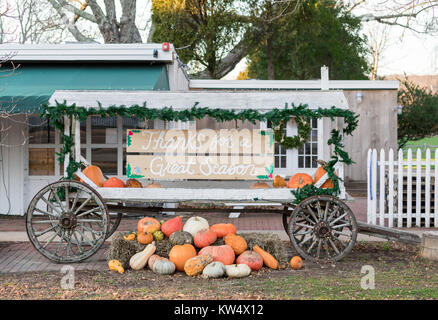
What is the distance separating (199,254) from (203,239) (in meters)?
0.21

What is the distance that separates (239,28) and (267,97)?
15.3 meters

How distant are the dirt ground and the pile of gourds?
0.32 feet

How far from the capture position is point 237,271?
622cm

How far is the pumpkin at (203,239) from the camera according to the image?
6633 mm

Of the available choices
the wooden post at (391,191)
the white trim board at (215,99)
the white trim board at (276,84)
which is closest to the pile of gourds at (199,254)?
the white trim board at (215,99)

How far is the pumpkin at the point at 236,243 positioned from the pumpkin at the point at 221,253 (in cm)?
11

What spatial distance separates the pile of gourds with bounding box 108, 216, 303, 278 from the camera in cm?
629

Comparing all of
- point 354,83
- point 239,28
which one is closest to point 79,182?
point 354,83

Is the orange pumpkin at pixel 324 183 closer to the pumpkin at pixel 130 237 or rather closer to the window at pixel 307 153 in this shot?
the pumpkin at pixel 130 237

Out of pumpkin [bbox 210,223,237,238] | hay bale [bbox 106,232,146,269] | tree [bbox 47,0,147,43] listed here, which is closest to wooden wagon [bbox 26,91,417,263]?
hay bale [bbox 106,232,146,269]

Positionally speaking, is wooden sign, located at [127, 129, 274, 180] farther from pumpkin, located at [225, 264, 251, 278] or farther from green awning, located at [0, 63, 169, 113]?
green awning, located at [0, 63, 169, 113]

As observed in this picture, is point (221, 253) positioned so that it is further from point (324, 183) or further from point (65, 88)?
point (65, 88)


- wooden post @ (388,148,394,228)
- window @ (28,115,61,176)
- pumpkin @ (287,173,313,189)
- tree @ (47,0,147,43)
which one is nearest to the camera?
pumpkin @ (287,173,313,189)

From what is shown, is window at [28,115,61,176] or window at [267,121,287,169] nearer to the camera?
window at [28,115,61,176]
